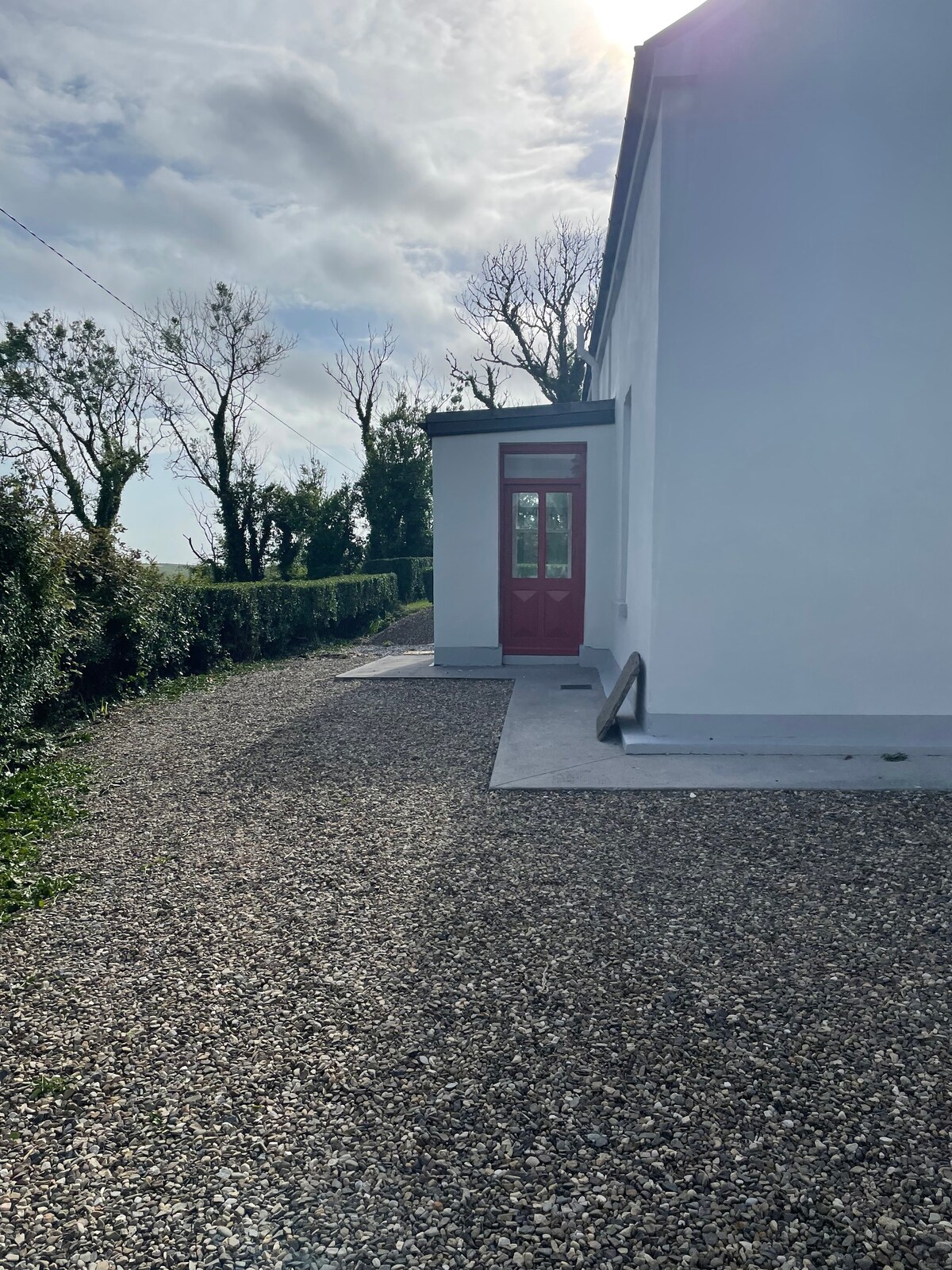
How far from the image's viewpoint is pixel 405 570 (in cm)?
2264

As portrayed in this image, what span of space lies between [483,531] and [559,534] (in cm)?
102

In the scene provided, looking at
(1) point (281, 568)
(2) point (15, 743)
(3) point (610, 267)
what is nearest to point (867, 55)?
(3) point (610, 267)

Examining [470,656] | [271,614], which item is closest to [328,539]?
[271,614]

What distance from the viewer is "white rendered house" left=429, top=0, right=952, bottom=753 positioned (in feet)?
18.0

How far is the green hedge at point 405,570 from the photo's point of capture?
22531 millimetres

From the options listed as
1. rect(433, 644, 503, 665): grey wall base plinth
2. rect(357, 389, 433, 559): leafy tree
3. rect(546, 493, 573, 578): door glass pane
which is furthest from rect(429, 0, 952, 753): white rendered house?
rect(357, 389, 433, 559): leafy tree

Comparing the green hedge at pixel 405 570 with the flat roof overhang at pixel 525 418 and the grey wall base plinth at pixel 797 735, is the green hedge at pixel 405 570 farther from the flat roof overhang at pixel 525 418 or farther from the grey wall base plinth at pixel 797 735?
the grey wall base plinth at pixel 797 735

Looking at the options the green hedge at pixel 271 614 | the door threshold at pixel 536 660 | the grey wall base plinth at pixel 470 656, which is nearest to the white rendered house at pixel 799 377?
the door threshold at pixel 536 660

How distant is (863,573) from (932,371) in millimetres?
1583

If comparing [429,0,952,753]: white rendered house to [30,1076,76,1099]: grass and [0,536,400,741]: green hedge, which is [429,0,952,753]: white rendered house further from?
[0,536,400,741]: green hedge

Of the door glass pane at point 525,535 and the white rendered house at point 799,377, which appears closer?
the white rendered house at point 799,377

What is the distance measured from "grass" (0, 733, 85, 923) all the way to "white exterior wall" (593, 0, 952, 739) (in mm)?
4474

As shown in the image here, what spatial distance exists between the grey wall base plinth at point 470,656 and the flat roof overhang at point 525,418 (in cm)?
292

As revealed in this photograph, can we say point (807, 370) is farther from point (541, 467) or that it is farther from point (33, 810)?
point (33, 810)
